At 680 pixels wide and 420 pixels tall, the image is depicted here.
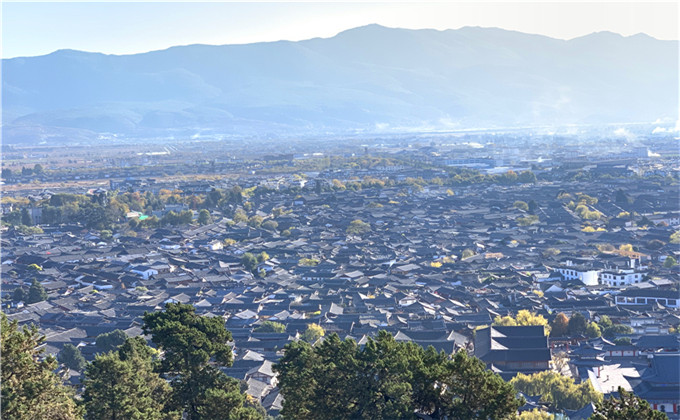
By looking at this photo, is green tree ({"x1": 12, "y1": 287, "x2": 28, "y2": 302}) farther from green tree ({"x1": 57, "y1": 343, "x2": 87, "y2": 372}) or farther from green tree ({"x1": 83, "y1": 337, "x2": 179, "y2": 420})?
green tree ({"x1": 83, "y1": 337, "x2": 179, "y2": 420})

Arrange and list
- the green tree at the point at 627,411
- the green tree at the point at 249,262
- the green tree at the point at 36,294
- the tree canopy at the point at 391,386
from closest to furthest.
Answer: the green tree at the point at 627,411
the tree canopy at the point at 391,386
the green tree at the point at 36,294
the green tree at the point at 249,262

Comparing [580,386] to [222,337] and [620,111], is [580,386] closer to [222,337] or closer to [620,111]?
[222,337]

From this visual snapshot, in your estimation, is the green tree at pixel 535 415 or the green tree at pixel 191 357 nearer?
the green tree at pixel 191 357

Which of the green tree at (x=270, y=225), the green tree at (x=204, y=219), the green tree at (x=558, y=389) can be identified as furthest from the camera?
the green tree at (x=204, y=219)

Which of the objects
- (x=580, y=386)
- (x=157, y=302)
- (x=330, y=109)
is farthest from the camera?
(x=330, y=109)

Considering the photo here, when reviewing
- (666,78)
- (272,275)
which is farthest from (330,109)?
(272,275)

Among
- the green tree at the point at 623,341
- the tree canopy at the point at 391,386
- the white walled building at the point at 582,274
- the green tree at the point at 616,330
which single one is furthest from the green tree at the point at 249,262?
the tree canopy at the point at 391,386

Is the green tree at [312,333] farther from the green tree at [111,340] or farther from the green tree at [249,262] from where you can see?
the green tree at [249,262]
